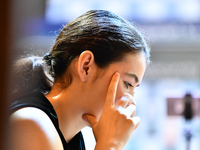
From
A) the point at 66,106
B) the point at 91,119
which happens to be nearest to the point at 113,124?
the point at 91,119

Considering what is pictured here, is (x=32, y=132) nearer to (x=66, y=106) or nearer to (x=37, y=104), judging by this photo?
(x=37, y=104)

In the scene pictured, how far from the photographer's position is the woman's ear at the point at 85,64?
0.90 m

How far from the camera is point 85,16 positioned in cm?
103

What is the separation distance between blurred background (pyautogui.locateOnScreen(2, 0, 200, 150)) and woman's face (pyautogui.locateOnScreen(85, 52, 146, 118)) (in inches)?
75.3

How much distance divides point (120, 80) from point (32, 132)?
0.39m

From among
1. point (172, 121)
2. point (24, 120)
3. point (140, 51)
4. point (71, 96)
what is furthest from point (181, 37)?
point (24, 120)

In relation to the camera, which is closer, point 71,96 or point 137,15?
point 71,96

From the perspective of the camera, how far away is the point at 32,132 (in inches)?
27.4

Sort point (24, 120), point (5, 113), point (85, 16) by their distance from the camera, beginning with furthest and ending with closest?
point (85, 16) < point (24, 120) < point (5, 113)

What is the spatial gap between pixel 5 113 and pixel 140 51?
77 centimetres

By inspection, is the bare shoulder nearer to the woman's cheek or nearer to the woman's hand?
the woman's hand

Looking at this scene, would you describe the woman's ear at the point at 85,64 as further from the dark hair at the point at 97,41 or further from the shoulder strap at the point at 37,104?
the shoulder strap at the point at 37,104

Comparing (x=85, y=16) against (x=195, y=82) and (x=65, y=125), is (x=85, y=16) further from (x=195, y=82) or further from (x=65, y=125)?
(x=195, y=82)

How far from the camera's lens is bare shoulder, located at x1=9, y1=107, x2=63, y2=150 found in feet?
2.23
